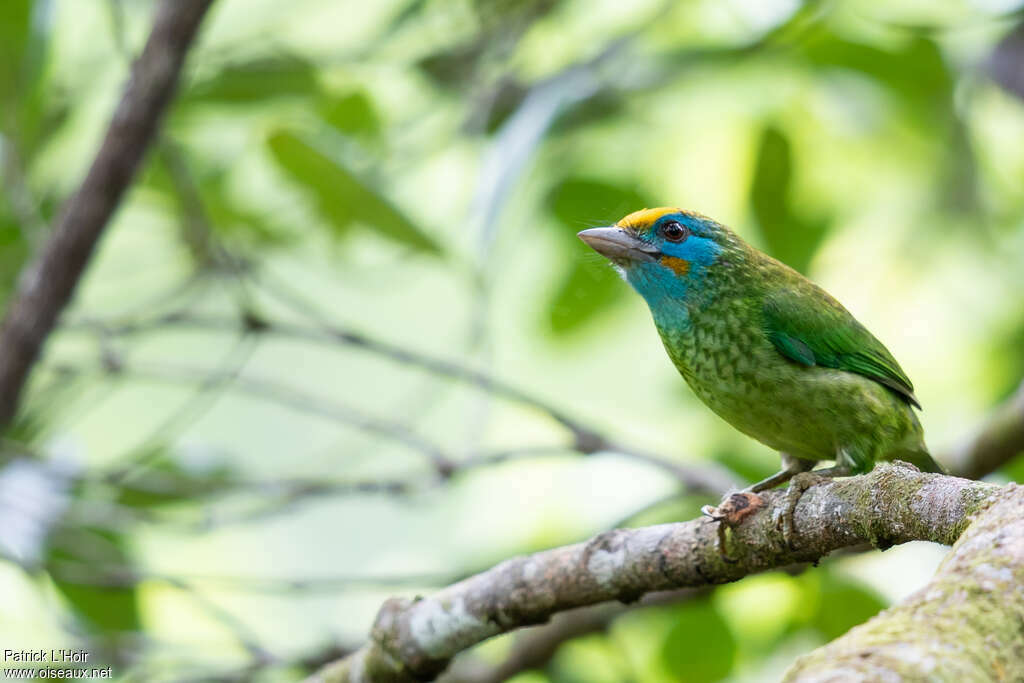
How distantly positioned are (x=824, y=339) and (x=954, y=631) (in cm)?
184

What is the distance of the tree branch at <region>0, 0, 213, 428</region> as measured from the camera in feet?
9.88

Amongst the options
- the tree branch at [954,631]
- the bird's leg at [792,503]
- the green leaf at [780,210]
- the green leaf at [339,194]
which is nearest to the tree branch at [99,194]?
the green leaf at [339,194]

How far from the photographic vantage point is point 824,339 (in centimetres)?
291

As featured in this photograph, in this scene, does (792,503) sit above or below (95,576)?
below

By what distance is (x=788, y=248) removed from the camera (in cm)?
382

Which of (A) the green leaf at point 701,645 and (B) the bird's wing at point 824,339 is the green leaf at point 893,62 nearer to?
(B) the bird's wing at point 824,339

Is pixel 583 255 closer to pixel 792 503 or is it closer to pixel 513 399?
pixel 513 399

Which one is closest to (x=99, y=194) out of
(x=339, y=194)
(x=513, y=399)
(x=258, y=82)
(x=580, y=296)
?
(x=339, y=194)

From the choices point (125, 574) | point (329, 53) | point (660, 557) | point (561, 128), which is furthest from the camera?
point (329, 53)

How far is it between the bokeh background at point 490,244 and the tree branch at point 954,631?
5.97 feet

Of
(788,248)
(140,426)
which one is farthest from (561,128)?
(140,426)

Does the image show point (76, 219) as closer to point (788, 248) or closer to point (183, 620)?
point (788, 248)

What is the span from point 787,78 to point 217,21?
2674 mm

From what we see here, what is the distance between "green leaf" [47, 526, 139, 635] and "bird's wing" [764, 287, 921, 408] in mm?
2141
